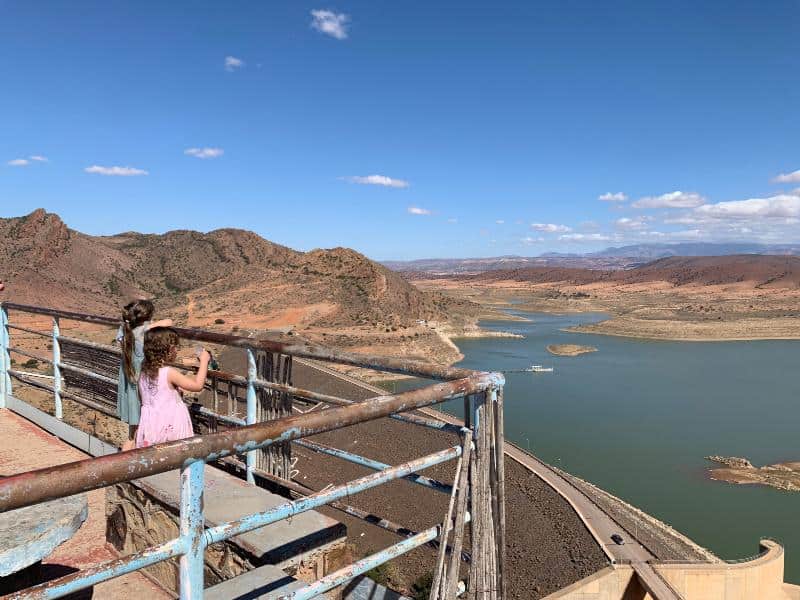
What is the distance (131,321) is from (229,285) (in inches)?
2766

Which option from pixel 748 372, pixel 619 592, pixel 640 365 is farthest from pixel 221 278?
pixel 619 592

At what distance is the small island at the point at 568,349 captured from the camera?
56.5 metres

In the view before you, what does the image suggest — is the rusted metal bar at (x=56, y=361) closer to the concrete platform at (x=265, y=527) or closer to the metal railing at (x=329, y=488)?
the metal railing at (x=329, y=488)

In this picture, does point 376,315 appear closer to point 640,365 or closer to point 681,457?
point 640,365

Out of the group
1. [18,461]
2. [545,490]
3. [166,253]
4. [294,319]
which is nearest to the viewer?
[18,461]

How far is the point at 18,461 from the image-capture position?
4.71 metres

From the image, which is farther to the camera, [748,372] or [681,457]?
[748,372]

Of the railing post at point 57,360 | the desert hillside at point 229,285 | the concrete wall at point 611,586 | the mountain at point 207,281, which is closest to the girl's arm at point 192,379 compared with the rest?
the railing post at point 57,360

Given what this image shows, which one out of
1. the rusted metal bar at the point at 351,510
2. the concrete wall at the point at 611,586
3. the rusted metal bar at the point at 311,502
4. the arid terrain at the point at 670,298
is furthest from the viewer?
the arid terrain at the point at 670,298

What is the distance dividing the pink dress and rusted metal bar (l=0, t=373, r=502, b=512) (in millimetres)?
1625

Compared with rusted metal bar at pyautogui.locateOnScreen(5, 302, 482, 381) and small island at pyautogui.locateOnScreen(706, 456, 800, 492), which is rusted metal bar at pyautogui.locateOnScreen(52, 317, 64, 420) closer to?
rusted metal bar at pyautogui.locateOnScreen(5, 302, 482, 381)

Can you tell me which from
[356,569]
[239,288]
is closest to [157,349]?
[356,569]

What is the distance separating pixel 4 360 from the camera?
5789mm

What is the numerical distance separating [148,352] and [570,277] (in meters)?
163
